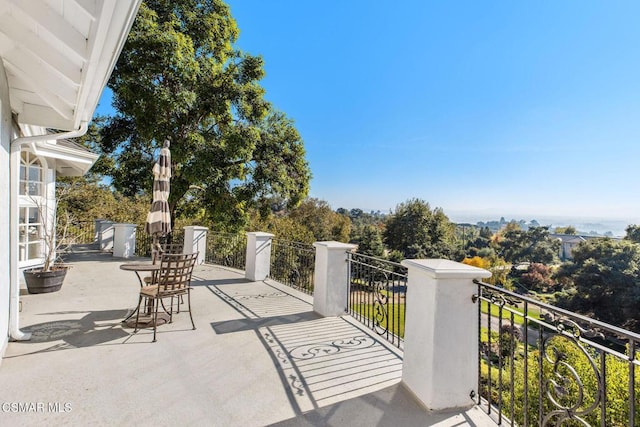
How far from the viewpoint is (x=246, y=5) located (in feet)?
38.8

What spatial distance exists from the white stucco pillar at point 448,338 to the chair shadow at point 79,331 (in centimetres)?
369

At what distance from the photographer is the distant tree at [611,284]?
23.4m

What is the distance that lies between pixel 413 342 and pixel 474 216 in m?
175

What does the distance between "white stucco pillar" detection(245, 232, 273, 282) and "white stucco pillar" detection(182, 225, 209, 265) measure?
9.06 feet

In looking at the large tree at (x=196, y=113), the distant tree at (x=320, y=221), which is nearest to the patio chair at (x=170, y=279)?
the large tree at (x=196, y=113)

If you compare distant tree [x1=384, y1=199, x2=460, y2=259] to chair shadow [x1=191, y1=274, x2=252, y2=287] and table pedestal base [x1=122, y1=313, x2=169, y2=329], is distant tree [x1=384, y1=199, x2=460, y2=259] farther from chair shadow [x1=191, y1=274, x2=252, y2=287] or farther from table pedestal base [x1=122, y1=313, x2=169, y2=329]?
table pedestal base [x1=122, y1=313, x2=169, y2=329]

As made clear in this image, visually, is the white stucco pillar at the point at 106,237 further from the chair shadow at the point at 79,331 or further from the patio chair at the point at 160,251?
the chair shadow at the point at 79,331

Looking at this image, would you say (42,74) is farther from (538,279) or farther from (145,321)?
(538,279)

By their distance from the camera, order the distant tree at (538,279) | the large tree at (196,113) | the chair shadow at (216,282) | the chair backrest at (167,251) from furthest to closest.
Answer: the distant tree at (538,279)
the large tree at (196,113)
the chair shadow at (216,282)
the chair backrest at (167,251)

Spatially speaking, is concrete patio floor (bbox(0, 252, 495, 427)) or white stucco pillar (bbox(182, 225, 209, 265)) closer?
concrete patio floor (bbox(0, 252, 495, 427))

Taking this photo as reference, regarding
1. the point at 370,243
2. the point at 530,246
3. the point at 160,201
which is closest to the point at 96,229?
the point at 160,201

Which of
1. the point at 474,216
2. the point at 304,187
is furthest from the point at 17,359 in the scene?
the point at 474,216

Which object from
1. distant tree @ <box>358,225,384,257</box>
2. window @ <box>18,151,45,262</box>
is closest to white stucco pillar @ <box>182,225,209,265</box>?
window @ <box>18,151,45,262</box>

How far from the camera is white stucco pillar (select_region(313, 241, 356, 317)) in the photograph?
482 centimetres
